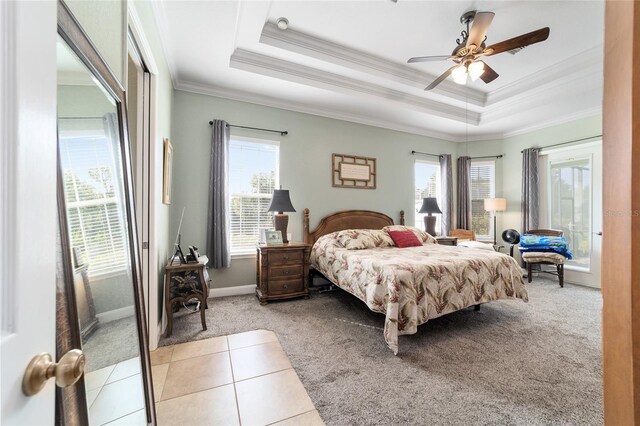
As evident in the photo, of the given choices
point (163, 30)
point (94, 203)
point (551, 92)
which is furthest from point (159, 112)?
point (551, 92)

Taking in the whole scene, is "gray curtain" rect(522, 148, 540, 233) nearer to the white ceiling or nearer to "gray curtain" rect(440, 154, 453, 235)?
the white ceiling

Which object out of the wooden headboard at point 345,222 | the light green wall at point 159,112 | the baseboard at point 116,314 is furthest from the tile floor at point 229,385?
the wooden headboard at point 345,222

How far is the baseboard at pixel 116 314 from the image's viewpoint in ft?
3.10

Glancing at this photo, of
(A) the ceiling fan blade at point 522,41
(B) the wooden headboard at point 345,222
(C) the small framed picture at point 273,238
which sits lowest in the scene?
(C) the small framed picture at point 273,238

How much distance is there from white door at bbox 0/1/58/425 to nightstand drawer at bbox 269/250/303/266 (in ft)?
8.75

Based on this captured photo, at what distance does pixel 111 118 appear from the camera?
113cm

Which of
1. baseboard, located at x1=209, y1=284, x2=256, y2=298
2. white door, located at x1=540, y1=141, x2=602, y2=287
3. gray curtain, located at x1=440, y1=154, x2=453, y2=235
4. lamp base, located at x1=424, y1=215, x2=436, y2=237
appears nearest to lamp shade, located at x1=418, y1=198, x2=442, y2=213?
lamp base, located at x1=424, y1=215, x2=436, y2=237

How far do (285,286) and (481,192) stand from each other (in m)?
4.48

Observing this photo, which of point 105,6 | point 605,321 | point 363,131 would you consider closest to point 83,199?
point 105,6

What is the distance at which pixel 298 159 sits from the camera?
3867 mm

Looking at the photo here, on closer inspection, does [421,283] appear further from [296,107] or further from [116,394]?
[296,107]

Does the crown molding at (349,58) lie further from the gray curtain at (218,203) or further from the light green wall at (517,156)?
the light green wall at (517,156)

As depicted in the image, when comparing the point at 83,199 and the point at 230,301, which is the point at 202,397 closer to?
the point at 83,199

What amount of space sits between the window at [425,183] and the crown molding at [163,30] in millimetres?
4144
